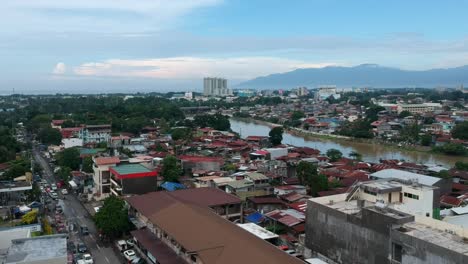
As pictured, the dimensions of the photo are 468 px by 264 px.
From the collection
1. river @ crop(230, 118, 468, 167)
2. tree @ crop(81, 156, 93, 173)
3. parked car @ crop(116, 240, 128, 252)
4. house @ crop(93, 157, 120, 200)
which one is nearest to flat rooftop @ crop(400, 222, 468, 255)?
parked car @ crop(116, 240, 128, 252)

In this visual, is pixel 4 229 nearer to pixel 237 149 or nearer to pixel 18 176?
pixel 18 176

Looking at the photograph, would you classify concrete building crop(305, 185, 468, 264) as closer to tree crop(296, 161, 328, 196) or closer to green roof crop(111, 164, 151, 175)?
tree crop(296, 161, 328, 196)

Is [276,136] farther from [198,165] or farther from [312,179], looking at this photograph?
[312,179]

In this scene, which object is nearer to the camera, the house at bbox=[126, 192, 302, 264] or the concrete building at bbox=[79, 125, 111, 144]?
the house at bbox=[126, 192, 302, 264]

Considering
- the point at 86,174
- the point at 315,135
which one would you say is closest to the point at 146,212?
the point at 86,174

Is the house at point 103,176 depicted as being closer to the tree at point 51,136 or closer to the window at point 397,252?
the window at point 397,252

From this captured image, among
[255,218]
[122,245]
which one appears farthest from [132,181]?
[255,218]
